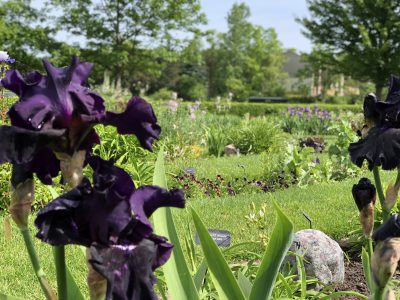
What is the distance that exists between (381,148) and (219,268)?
0.55 meters

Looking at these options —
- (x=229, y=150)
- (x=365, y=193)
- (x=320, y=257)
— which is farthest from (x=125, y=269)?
(x=229, y=150)

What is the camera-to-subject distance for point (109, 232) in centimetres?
82

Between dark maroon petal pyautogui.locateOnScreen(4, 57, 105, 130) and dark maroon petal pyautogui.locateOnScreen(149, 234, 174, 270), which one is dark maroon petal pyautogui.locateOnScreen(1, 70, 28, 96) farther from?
dark maroon petal pyautogui.locateOnScreen(149, 234, 174, 270)

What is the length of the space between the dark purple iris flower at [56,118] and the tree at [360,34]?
21.5 metres

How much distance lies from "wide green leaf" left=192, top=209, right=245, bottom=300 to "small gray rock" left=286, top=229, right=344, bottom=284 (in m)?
1.72

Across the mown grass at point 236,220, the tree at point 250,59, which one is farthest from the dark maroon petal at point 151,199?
the tree at point 250,59

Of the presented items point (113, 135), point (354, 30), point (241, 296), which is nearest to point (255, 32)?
point (354, 30)

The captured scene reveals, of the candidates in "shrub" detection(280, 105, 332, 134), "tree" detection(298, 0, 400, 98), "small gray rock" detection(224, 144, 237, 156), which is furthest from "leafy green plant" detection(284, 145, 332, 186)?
"tree" detection(298, 0, 400, 98)

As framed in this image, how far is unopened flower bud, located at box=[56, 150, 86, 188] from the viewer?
0.89 meters

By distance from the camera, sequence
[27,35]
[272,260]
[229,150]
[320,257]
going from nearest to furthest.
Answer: [272,260]
[320,257]
[229,150]
[27,35]

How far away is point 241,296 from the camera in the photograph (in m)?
1.29

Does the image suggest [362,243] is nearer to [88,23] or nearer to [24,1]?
[88,23]

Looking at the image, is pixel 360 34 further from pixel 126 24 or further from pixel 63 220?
pixel 63 220

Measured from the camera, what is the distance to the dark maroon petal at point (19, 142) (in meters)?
0.82
